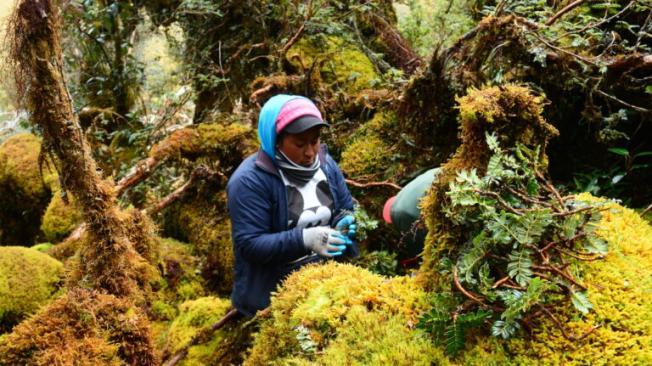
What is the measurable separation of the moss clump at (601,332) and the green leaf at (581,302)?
0.25 feet

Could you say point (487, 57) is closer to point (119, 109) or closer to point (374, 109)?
point (374, 109)

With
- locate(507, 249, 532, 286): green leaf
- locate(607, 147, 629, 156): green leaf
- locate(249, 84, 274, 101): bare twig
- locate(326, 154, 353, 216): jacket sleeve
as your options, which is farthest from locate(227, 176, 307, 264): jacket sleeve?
locate(249, 84, 274, 101): bare twig

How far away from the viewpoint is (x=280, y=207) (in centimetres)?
303

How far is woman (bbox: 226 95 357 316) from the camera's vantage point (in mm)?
2883

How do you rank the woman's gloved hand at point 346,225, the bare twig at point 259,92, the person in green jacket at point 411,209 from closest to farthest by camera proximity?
the person in green jacket at point 411,209 < the woman's gloved hand at point 346,225 < the bare twig at point 259,92

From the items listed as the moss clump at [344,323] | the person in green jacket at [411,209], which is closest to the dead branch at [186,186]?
the person in green jacket at [411,209]

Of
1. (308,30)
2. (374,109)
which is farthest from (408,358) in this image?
(308,30)

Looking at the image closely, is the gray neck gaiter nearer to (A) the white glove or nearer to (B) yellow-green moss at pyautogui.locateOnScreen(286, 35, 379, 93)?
(A) the white glove

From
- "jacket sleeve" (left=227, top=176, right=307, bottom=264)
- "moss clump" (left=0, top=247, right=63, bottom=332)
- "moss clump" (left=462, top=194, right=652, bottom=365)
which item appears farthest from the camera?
"moss clump" (left=0, top=247, right=63, bottom=332)

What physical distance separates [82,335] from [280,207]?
1.44 meters

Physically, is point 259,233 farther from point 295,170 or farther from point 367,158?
point 367,158

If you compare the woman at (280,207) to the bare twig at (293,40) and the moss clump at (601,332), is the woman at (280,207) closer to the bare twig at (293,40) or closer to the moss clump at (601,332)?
the moss clump at (601,332)

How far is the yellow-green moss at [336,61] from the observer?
5582 mm

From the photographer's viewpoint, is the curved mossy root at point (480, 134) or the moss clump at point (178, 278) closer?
the curved mossy root at point (480, 134)
